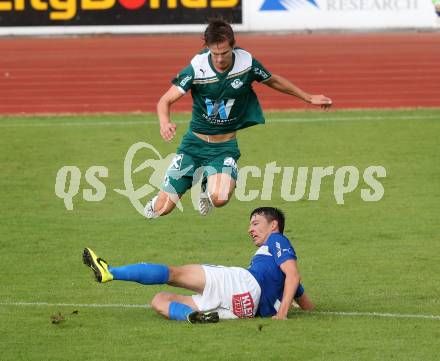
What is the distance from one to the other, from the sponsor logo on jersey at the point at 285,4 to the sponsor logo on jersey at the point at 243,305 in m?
22.7

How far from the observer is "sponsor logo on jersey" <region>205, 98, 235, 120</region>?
1118 centimetres

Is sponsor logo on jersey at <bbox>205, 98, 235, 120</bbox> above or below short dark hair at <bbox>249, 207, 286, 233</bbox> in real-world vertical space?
above

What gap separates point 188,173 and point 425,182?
230 inches

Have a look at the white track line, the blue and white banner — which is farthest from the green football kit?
the blue and white banner

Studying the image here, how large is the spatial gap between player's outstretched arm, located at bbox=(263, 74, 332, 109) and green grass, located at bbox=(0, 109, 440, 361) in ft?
5.57

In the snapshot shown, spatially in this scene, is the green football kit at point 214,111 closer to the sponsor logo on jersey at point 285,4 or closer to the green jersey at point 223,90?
the green jersey at point 223,90

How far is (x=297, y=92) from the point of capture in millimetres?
11062

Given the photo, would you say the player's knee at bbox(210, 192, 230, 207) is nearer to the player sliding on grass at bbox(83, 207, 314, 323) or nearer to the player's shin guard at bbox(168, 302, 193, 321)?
the player sliding on grass at bbox(83, 207, 314, 323)

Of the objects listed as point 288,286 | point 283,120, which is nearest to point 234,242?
point 288,286

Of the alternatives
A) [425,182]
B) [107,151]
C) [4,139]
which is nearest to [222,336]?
[425,182]

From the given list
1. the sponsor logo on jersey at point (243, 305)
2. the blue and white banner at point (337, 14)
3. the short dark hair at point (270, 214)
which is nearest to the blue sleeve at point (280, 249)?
the short dark hair at point (270, 214)

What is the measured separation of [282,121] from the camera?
21703 mm

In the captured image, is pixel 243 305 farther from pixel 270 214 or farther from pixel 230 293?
pixel 270 214

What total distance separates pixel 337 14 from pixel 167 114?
21914 millimetres
